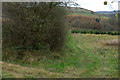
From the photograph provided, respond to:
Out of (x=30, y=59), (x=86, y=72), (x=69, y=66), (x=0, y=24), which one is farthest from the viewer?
(x=0, y=24)

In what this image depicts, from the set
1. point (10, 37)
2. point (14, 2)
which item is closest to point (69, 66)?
point (10, 37)

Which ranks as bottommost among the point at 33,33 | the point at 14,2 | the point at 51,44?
the point at 51,44

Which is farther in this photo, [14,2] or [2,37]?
[2,37]

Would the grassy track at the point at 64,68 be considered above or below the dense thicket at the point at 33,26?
below

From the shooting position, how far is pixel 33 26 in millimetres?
8164

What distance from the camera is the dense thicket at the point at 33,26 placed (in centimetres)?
821

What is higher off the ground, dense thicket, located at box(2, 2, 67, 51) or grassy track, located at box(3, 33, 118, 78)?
dense thicket, located at box(2, 2, 67, 51)

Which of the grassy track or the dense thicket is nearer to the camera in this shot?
the grassy track

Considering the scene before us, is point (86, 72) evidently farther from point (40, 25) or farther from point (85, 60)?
point (40, 25)

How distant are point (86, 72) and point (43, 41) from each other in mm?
3196

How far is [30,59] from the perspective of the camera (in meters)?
7.95

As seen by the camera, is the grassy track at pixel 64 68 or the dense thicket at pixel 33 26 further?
the dense thicket at pixel 33 26

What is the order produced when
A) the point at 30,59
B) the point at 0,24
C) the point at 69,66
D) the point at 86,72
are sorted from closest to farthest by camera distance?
1. the point at 86,72
2. the point at 69,66
3. the point at 30,59
4. the point at 0,24

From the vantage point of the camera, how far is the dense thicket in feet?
26.9
